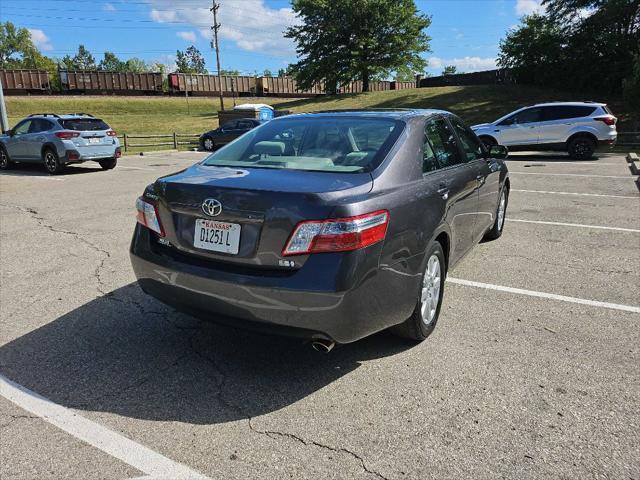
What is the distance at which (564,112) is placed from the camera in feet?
53.2

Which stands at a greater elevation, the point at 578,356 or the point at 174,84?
the point at 174,84

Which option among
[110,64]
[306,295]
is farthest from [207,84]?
[110,64]

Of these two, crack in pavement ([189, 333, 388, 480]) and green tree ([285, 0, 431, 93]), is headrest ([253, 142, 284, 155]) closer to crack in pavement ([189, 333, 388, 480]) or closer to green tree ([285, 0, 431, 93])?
crack in pavement ([189, 333, 388, 480])

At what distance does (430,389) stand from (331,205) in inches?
50.4

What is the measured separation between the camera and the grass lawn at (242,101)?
100 feet

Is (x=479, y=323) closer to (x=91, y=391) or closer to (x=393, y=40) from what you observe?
(x=91, y=391)

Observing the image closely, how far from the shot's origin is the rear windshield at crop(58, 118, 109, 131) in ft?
45.7

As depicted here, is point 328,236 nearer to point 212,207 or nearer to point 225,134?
point 212,207

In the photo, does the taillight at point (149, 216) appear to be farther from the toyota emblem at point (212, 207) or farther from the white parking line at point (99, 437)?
the white parking line at point (99, 437)

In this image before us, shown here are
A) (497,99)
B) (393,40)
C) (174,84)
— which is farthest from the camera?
(174,84)

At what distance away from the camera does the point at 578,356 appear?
11.1 feet

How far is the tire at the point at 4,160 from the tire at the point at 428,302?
15.7m

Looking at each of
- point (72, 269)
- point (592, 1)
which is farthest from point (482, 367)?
point (592, 1)

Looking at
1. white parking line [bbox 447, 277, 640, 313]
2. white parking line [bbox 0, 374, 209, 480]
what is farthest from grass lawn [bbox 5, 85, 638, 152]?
white parking line [bbox 0, 374, 209, 480]
